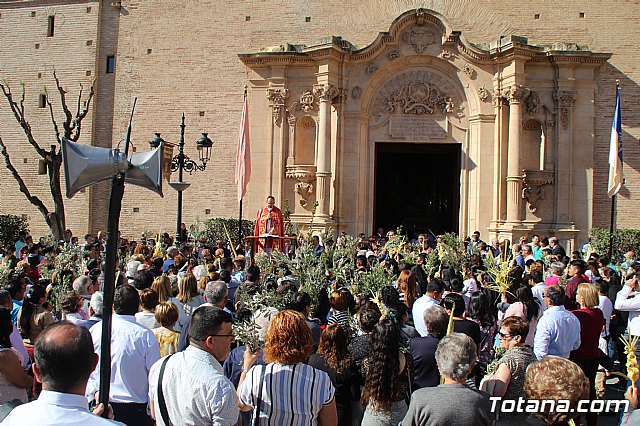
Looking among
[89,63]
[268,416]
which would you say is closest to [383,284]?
[268,416]

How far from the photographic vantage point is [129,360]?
4984 mm

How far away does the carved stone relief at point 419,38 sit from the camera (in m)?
21.3

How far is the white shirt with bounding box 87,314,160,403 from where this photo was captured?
4.97m

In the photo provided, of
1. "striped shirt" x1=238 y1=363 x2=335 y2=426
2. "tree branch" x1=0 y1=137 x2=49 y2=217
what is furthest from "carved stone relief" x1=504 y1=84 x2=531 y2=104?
"striped shirt" x1=238 y1=363 x2=335 y2=426

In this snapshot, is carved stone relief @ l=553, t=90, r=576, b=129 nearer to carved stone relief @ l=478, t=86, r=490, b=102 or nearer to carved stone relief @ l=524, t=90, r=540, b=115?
carved stone relief @ l=524, t=90, r=540, b=115

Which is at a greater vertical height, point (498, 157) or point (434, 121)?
point (434, 121)

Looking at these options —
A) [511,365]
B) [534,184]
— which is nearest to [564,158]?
[534,184]

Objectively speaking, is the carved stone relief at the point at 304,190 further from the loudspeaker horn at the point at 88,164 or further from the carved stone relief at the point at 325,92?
the loudspeaker horn at the point at 88,164

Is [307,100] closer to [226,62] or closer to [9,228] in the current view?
[226,62]

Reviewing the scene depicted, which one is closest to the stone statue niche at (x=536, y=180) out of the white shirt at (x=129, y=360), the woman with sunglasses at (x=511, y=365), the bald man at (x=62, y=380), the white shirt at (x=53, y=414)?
the woman with sunglasses at (x=511, y=365)

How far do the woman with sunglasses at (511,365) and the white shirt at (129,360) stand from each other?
2593 millimetres

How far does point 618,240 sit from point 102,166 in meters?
19.6

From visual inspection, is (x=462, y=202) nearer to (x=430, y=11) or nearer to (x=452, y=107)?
(x=452, y=107)

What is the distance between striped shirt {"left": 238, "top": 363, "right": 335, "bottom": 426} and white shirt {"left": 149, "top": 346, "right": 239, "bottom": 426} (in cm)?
35
